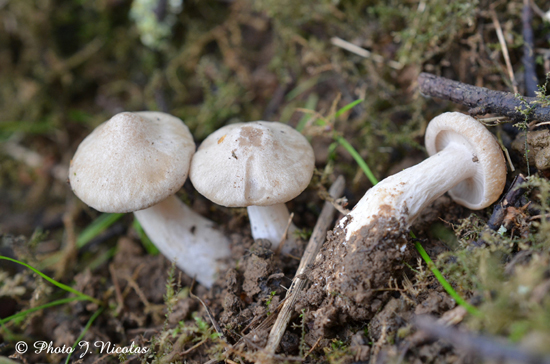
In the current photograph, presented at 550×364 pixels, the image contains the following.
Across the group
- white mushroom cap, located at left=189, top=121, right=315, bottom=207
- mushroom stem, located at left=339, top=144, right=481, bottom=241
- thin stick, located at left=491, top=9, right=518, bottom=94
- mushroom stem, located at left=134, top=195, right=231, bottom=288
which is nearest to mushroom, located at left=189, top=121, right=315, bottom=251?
white mushroom cap, located at left=189, top=121, right=315, bottom=207

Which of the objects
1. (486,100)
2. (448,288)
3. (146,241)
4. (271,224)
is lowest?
(146,241)

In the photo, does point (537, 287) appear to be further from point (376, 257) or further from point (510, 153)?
point (510, 153)

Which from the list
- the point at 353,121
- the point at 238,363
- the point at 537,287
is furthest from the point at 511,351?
the point at 353,121

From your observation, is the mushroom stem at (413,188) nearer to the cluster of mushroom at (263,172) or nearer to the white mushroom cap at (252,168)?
A: the cluster of mushroom at (263,172)

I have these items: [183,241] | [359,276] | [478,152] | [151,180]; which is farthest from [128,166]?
[478,152]

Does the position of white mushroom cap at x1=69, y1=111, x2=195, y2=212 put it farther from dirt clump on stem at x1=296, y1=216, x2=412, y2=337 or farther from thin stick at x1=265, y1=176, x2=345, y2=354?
dirt clump on stem at x1=296, y1=216, x2=412, y2=337

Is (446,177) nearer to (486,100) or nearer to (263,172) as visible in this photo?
(486,100)
